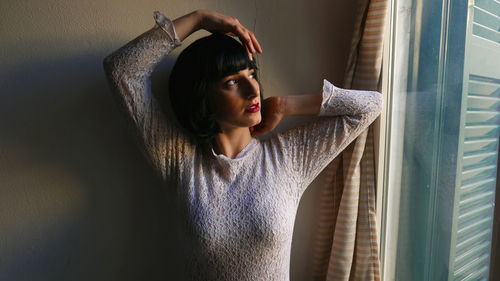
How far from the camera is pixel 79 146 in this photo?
3.12ft

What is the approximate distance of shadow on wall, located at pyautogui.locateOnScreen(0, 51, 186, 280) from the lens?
0.90m

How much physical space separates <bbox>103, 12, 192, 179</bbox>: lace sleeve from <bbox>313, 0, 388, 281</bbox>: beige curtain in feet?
1.68

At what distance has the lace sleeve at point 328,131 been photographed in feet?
2.96

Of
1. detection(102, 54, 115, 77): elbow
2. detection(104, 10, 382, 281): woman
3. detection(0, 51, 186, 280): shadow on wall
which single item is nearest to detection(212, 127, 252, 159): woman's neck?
detection(104, 10, 382, 281): woman

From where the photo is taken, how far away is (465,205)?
1.00 meters

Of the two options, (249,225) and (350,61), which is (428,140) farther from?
(249,225)

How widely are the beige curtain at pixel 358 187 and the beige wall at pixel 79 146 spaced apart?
22 cm

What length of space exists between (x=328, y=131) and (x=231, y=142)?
0.25 m

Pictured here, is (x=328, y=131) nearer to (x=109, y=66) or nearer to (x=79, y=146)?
(x=109, y=66)

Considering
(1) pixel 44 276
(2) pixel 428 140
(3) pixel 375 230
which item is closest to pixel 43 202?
(1) pixel 44 276

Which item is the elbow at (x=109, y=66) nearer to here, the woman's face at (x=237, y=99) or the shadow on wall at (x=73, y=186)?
the shadow on wall at (x=73, y=186)

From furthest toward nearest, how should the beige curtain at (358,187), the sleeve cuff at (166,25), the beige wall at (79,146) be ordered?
the beige curtain at (358,187) < the beige wall at (79,146) < the sleeve cuff at (166,25)

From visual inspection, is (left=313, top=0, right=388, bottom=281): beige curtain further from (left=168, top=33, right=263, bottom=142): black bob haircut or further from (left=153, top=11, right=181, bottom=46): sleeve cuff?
(left=153, top=11, right=181, bottom=46): sleeve cuff

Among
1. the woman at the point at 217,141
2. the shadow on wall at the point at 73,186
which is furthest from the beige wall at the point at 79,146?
the woman at the point at 217,141
